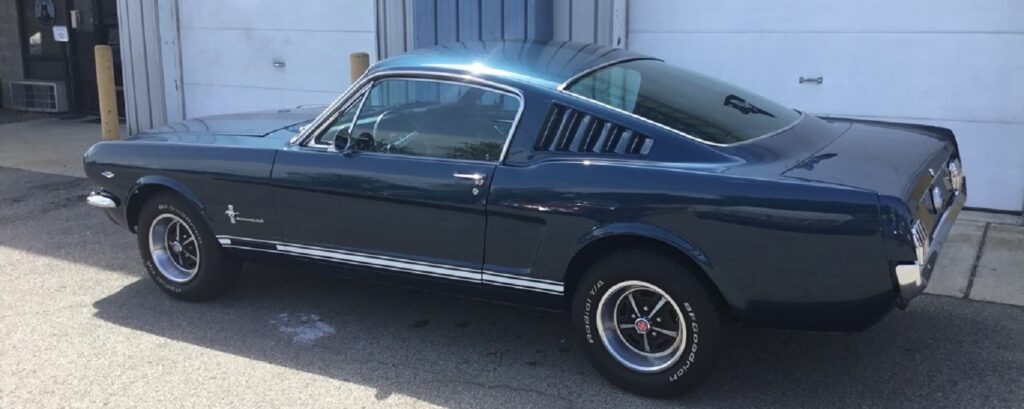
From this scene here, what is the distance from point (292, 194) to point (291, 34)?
546 cm

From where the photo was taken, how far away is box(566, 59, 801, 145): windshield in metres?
3.84

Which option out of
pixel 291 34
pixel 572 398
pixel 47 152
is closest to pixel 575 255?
pixel 572 398

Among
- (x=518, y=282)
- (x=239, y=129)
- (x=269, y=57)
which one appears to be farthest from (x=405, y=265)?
(x=269, y=57)

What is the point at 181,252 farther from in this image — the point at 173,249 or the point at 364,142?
the point at 364,142

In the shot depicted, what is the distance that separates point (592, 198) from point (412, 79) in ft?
3.79

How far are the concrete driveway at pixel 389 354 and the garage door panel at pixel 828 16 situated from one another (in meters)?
2.45

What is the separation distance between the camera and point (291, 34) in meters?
9.43

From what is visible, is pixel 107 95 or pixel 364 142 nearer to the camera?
pixel 364 142

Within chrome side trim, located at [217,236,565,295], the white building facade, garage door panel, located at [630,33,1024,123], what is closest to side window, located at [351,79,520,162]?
chrome side trim, located at [217,236,565,295]

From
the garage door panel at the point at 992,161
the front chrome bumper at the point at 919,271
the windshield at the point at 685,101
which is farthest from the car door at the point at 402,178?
the garage door panel at the point at 992,161

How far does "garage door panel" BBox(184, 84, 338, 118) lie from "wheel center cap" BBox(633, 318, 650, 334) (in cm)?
622

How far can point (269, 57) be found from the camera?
31.6ft

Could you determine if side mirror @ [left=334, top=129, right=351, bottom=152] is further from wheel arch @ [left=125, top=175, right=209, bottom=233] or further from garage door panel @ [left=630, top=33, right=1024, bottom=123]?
garage door panel @ [left=630, top=33, right=1024, bottom=123]

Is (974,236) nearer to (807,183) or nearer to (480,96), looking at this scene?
(807,183)
